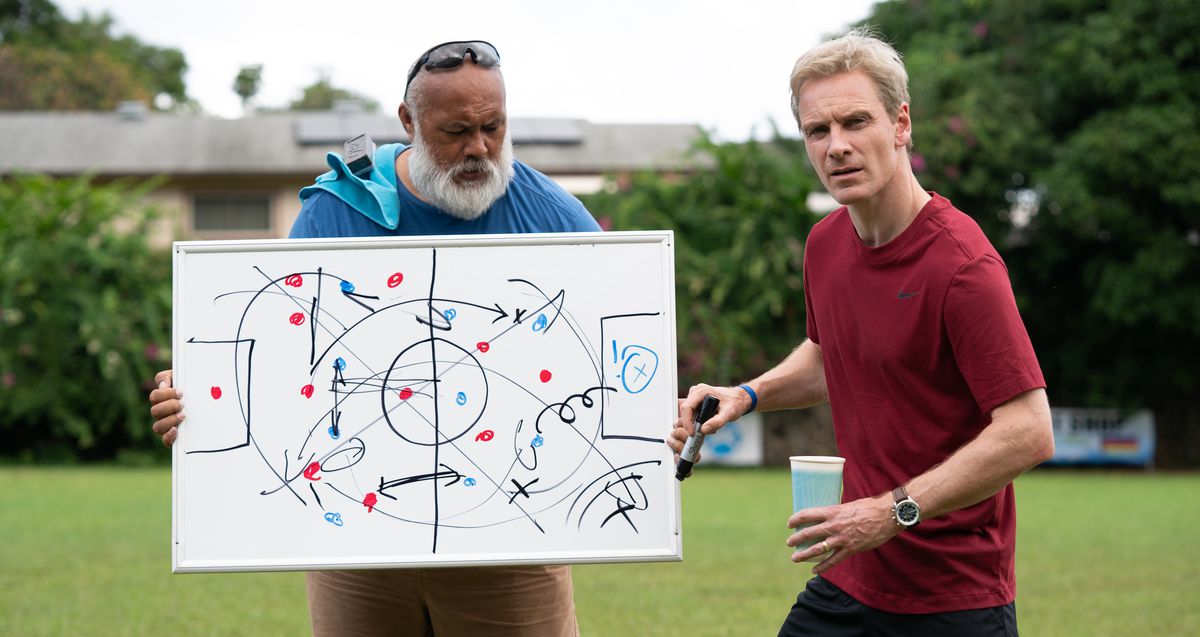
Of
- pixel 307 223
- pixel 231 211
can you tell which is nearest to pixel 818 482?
pixel 307 223

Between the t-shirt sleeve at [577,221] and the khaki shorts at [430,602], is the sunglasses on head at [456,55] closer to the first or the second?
the t-shirt sleeve at [577,221]

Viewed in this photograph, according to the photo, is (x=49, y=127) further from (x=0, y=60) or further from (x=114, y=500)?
(x=114, y=500)

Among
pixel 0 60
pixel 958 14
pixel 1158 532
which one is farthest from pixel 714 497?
pixel 0 60

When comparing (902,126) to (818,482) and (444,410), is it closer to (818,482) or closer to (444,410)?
(818,482)

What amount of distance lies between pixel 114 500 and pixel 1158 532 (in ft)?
35.1

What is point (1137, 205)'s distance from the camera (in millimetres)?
21547

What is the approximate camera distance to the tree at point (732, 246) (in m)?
20.4

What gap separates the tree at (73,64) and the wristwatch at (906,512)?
4177cm

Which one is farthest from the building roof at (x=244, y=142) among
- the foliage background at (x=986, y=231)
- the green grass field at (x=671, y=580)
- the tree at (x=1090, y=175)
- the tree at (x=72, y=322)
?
the green grass field at (x=671, y=580)

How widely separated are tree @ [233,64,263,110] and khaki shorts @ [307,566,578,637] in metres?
52.7

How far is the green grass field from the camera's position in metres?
7.28

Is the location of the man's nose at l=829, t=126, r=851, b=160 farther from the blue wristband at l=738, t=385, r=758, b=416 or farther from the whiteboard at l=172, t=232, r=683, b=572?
the blue wristband at l=738, t=385, r=758, b=416

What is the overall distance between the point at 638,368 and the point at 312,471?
0.90 m

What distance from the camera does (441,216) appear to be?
3.65m
